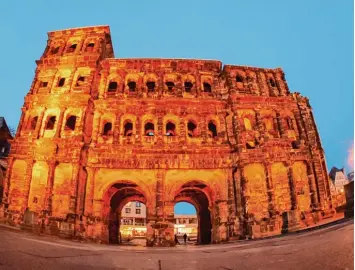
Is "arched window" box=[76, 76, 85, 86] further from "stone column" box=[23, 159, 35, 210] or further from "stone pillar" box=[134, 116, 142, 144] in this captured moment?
"stone column" box=[23, 159, 35, 210]

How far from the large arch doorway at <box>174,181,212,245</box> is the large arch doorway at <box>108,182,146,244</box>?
347cm

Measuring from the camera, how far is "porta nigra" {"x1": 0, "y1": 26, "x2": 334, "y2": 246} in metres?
17.1

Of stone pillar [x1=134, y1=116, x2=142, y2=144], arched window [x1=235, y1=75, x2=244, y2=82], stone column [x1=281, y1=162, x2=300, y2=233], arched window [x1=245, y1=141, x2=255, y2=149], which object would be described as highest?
arched window [x1=235, y1=75, x2=244, y2=82]

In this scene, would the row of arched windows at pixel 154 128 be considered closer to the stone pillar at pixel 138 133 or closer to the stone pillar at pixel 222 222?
the stone pillar at pixel 138 133

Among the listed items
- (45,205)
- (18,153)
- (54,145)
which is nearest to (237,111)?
(54,145)

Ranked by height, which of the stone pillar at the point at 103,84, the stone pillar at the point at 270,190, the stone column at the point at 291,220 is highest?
the stone pillar at the point at 103,84

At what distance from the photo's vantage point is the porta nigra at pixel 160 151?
1708 centimetres

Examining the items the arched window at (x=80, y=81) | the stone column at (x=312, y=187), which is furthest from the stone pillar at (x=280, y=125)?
the arched window at (x=80, y=81)

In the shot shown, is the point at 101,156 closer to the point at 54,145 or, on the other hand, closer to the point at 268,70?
the point at 54,145

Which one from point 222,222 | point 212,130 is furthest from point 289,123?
point 222,222

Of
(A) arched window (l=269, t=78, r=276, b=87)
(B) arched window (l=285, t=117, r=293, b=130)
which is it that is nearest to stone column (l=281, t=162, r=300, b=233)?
(B) arched window (l=285, t=117, r=293, b=130)

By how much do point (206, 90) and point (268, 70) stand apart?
6.13 m

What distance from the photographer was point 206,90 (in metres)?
22.4

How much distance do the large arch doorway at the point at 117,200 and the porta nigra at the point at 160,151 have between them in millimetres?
100
